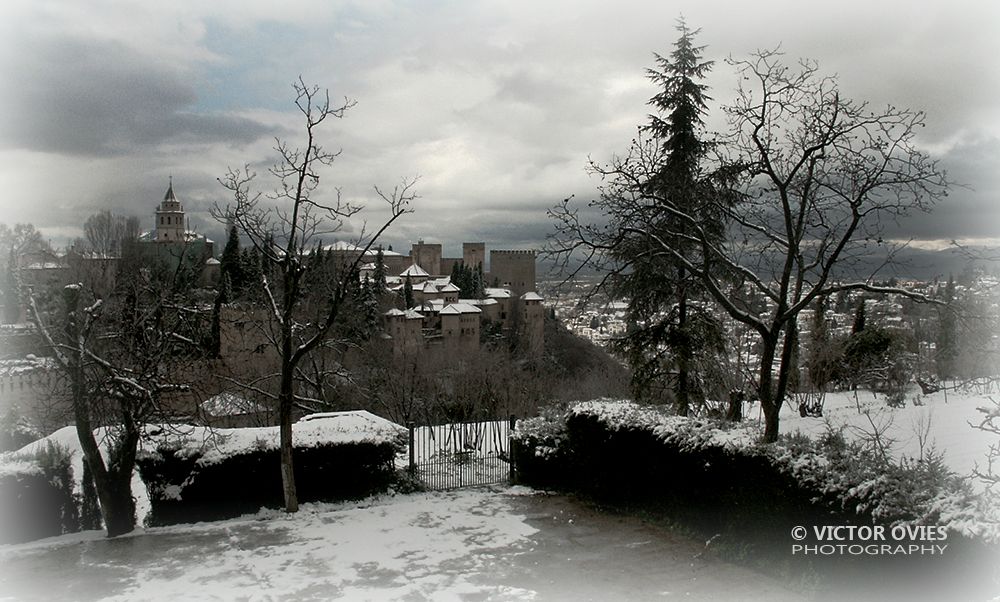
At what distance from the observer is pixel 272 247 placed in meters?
11.4

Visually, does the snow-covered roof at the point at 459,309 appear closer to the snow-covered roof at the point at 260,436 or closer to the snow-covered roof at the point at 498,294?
the snow-covered roof at the point at 498,294

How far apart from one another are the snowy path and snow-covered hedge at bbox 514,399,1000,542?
2.57ft

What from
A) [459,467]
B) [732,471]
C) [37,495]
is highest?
[732,471]

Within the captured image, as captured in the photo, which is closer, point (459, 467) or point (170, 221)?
point (459, 467)

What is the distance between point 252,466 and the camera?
443 inches

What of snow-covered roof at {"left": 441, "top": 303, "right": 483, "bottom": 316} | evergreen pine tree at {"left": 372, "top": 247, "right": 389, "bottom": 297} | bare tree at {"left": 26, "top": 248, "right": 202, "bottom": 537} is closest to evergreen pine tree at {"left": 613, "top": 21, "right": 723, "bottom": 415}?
bare tree at {"left": 26, "top": 248, "right": 202, "bottom": 537}

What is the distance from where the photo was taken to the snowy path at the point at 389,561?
25.2 feet

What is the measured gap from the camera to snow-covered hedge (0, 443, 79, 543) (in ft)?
32.4

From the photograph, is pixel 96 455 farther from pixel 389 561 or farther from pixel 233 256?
pixel 233 256

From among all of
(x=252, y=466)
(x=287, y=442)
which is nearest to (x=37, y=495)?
(x=252, y=466)

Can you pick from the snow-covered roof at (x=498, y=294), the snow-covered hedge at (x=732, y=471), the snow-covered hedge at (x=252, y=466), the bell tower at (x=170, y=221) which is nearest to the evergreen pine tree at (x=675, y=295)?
the snow-covered hedge at (x=732, y=471)

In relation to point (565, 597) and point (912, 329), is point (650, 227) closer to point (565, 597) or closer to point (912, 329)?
point (565, 597)

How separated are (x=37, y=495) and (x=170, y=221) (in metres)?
32.8

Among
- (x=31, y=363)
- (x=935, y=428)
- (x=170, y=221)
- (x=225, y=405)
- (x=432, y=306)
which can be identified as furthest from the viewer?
(x=432, y=306)
